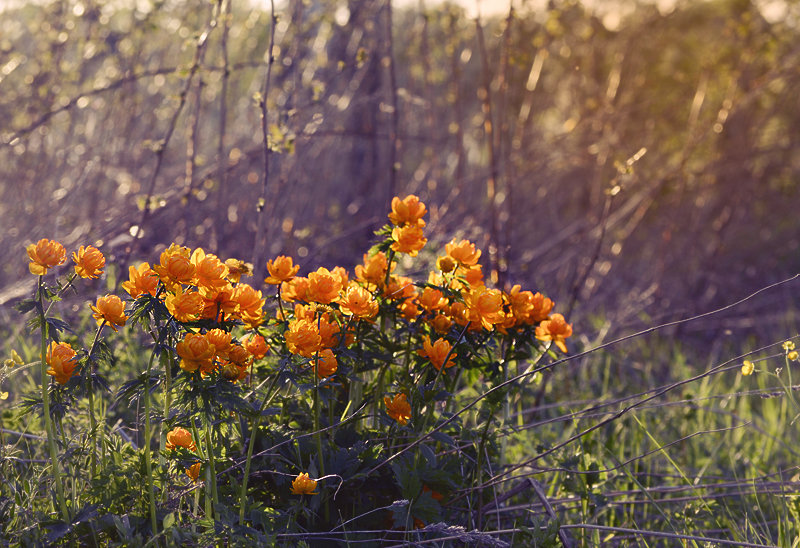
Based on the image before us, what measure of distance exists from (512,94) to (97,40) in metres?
3.18

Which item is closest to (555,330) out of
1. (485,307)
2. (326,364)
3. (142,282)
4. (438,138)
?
(485,307)

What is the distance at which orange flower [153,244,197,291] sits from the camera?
1.25 m

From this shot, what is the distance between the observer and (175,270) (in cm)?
125

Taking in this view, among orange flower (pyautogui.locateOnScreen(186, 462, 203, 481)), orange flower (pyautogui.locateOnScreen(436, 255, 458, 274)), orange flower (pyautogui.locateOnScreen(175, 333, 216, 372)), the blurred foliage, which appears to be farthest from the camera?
the blurred foliage

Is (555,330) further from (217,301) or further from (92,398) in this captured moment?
(92,398)

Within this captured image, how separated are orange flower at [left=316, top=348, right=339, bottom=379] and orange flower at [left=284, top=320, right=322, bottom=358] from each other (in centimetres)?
7

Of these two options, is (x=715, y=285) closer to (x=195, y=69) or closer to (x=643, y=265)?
(x=643, y=265)

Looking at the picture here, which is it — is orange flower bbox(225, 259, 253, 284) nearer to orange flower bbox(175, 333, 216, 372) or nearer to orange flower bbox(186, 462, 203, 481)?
orange flower bbox(175, 333, 216, 372)

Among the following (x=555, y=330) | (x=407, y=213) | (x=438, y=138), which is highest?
(x=438, y=138)

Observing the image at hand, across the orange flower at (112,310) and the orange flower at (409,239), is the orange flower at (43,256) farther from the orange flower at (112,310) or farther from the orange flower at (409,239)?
the orange flower at (409,239)

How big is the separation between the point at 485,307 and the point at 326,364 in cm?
33

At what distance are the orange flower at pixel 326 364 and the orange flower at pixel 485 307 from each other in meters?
0.29

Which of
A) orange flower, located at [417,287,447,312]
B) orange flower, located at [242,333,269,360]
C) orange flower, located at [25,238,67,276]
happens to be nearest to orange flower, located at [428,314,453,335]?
orange flower, located at [417,287,447,312]

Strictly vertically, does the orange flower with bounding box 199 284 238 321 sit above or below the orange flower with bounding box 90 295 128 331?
below
